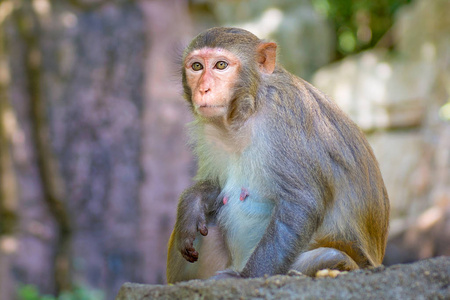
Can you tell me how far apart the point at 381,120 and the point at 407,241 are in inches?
135

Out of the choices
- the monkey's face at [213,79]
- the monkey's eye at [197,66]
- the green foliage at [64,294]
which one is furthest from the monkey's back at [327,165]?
the green foliage at [64,294]

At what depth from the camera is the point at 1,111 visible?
9.59 meters

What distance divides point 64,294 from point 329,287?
679 cm

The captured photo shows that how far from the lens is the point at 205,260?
4.96 m

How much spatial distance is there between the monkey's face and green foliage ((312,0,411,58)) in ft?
41.2

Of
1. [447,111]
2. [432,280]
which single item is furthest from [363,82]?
[432,280]

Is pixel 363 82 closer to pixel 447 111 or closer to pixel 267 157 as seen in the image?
pixel 447 111

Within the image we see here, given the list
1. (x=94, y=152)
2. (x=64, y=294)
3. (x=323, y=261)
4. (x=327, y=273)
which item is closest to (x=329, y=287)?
(x=327, y=273)

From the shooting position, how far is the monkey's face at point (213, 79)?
14.9 ft

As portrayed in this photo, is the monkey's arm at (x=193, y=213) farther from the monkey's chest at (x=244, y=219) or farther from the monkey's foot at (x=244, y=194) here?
the monkey's foot at (x=244, y=194)

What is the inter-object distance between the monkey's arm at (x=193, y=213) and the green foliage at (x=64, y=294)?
4.88 metres

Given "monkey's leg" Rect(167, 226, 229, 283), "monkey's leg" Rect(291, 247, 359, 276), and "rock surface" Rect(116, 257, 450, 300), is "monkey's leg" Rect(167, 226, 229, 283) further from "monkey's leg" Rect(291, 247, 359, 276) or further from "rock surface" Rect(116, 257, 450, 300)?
"rock surface" Rect(116, 257, 450, 300)

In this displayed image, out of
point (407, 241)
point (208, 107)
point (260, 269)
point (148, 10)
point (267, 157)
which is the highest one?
point (148, 10)

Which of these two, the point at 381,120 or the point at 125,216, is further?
the point at 381,120
